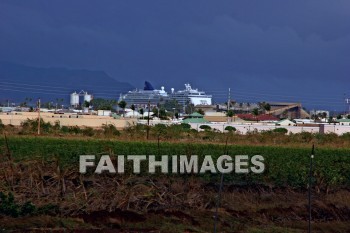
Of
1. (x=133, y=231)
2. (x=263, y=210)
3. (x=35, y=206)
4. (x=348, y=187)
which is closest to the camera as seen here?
(x=133, y=231)

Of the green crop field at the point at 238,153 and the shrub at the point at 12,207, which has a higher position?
the green crop field at the point at 238,153

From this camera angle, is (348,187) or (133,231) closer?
(133,231)

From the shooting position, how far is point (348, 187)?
22.0 meters

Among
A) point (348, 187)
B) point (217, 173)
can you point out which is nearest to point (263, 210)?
point (217, 173)

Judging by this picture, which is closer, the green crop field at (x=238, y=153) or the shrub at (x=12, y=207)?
the shrub at (x=12, y=207)

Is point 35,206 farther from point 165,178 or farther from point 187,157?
point 187,157

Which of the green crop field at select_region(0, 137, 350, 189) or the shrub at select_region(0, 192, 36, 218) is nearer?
the shrub at select_region(0, 192, 36, 218)

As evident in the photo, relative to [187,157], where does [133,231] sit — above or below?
below

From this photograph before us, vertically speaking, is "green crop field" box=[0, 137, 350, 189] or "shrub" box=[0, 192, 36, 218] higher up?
"green crop field" box=[0, 137, 350, 189]

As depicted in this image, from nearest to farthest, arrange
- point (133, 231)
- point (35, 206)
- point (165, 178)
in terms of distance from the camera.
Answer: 1. point (133, 231)
2. point (35, 206)
3. point (165, 178)

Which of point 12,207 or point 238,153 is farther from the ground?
point 238,153

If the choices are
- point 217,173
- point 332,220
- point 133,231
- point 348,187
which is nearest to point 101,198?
point 133,231

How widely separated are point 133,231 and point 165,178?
451cm

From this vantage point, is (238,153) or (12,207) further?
(238,153)
